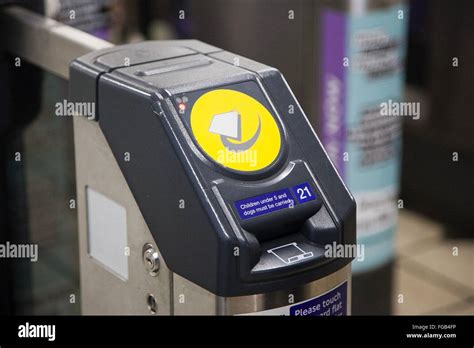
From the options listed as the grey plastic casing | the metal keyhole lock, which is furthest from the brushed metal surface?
the metal keyhole lock

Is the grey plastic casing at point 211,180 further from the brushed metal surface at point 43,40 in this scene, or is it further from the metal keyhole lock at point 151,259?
the brushed metal surface at point 43,40

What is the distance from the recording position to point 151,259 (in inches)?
44.9

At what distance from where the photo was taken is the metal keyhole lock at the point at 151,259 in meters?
1.13

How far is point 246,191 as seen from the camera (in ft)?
3.49

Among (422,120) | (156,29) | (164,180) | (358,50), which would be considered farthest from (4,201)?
(422,120)

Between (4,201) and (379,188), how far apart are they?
3.10ft

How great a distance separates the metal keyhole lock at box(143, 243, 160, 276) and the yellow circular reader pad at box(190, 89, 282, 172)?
14 cm

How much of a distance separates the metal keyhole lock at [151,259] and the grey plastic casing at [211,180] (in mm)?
25

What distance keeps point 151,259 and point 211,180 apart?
143 millimetres

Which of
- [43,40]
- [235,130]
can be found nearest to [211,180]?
[235,130]

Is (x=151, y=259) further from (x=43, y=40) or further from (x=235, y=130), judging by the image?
(x=43, y=40)

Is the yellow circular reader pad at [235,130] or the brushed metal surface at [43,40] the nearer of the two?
the yellow circular reader pad at [235,130]

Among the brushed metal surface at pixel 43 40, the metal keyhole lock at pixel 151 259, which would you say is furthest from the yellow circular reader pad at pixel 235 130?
the brushed metal surface at pixel 43 40
